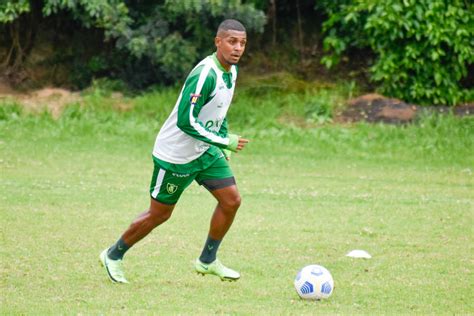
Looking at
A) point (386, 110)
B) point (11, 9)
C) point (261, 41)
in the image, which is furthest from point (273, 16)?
point (11, 9)

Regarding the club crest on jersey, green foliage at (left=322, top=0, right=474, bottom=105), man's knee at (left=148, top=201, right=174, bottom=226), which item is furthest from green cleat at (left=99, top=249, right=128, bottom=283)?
green foliage at (left=322, top=0, right=474, bottom=105)

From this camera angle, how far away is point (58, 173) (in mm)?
13508

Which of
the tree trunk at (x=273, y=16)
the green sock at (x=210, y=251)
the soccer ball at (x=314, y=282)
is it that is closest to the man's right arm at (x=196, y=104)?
the green sock at (x=210, y=251)

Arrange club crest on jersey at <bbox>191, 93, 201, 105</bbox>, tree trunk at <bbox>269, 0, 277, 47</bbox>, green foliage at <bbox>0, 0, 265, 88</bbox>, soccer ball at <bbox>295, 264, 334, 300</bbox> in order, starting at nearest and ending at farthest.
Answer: soccer ball at <bbox>295, 264, 334, 300</bbox>
club crest on jersey at <bbox>191, 93, 201, 105</bbox>
green foliage at <bbox>0, 0, 265, 88</bbox>
tree trunk at <bbox>269, 0, 277, 47</bbox>

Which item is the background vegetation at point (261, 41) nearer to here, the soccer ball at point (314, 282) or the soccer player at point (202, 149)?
the soccer player at point (202, 149)

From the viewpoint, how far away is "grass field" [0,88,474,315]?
7.23 meters

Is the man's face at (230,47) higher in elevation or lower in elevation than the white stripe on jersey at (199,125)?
higher

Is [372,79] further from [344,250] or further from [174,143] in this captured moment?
[174,143]

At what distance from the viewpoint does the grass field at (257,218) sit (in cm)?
723

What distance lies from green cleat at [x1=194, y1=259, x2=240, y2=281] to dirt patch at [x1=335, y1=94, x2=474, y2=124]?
9.68 m

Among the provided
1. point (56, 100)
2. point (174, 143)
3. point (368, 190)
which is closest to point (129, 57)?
point (56, 100)

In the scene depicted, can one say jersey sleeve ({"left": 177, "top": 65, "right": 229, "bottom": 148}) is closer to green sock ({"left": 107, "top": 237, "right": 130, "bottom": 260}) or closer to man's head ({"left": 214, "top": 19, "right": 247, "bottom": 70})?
man's head ({"left": 214, "top": 19, "right": 247, "bottom": 70})

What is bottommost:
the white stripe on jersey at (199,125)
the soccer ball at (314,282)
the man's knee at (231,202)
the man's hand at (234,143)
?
the soccer ball at (314,282)

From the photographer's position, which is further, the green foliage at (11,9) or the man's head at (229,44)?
the green foliage at (11,9)
